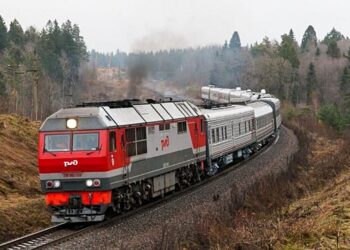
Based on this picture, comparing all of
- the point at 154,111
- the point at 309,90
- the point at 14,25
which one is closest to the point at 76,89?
the point at 14,25

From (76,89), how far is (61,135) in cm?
7910

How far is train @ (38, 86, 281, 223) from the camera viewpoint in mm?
16188

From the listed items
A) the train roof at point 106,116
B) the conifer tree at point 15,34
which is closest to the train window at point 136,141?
the train roof at point 106,116

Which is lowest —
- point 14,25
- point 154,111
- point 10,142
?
point 10,142

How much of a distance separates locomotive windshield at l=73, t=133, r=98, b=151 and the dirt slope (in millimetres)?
2860

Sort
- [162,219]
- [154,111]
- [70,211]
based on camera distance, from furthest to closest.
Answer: [154,111], [162,219], [70,211]

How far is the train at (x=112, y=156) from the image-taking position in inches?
637

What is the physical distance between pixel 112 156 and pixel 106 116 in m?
1.23

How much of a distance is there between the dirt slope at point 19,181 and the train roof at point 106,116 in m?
2.87

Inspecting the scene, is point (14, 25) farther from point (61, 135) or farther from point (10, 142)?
point (61, 135)

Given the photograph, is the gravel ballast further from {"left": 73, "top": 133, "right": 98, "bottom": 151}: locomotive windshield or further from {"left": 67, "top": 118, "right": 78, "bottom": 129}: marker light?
{"left": 67, "top": 118, "right": 78, "bottom": 129}: marker light

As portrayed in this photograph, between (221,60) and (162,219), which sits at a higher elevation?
(221,60)

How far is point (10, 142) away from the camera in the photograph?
27641mm

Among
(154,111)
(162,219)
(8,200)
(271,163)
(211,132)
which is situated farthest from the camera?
(271,163)
